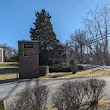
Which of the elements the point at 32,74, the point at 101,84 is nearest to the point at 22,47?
the point at 32,74

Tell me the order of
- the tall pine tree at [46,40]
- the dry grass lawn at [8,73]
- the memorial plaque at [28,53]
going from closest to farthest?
the memorial plaque at [28,53] < the dry grass lawn at [8,73] < the tall pine tree at [46,40]

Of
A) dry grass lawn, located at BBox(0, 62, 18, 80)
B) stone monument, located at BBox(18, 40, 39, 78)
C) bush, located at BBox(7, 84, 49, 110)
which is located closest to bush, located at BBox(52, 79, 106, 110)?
bush, located at BBox(7, 84, 49, 110)

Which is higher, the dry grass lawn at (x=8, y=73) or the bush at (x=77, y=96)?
the dry grass lawn at (x=8, y=73)

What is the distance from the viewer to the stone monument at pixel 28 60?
821 inches

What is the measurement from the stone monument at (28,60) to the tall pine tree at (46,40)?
1300cm

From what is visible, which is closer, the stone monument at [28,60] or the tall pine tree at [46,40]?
the stone monument at [28,60]

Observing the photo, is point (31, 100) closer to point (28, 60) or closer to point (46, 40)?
point (28, 60)

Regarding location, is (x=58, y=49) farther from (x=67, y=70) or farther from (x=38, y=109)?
(x=38, y=109)

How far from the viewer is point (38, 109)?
6.40m

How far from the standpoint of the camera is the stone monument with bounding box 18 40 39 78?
68.4 feet

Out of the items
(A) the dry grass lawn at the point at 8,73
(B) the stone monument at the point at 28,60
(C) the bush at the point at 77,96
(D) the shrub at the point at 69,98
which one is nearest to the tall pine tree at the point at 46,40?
(A) the dry grass lawn at the point at 8,73

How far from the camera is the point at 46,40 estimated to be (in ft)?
118

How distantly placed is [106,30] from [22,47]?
1149 inches

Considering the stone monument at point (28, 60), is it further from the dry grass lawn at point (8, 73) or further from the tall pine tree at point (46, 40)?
the tall pine tree at point (46, 40)
